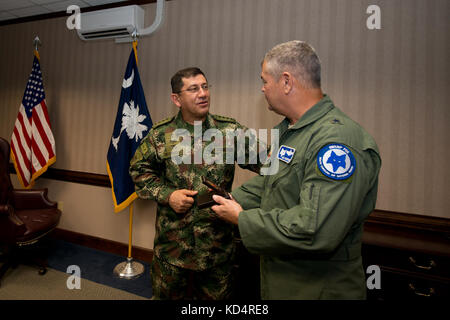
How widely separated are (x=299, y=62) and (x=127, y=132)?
1879 mm

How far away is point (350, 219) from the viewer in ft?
2.62

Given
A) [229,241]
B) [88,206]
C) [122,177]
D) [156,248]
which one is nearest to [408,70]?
[229,241]

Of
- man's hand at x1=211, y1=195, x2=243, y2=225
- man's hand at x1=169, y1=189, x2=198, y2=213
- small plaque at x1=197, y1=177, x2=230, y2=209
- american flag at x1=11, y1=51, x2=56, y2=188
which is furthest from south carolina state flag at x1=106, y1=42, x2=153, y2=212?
man's hand at x1=211, y1=195, x2=243, y2=225

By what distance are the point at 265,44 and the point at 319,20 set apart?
1.43 feet

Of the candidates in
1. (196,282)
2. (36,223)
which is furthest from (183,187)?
(36,223)

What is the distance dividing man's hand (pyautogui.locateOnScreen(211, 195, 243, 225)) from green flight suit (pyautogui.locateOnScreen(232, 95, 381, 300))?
0.05 m

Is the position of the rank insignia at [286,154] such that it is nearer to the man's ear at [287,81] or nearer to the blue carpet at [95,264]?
the man's ear at [287,81]

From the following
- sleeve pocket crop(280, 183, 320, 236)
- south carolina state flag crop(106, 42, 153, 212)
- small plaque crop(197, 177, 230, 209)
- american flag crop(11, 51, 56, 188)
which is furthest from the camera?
american flag crop(11, 51, 56, 188)

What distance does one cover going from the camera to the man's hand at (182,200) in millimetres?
1372

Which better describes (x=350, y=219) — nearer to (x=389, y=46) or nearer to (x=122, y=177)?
(x=389, y=46)

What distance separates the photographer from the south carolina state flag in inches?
94.8

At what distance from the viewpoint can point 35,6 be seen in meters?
2.93

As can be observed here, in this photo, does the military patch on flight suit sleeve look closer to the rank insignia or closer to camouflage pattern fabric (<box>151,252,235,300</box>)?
the rank insignia

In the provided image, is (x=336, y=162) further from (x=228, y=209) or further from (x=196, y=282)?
(x=196, y=282)
